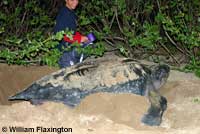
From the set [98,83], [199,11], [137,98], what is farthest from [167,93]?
[199,11]

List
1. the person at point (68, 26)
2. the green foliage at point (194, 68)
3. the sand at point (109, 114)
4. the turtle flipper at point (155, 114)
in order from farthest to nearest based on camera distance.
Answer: the green foliage at point (194, 68) → the person at point (68, 26) → the turtle flipper at point (155, 114) → the sand at point (109, 114)

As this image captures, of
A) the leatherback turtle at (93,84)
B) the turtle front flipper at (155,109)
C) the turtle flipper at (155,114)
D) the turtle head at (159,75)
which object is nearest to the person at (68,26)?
the leatherback turtle at (93,84)

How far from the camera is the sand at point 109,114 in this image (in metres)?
3.21

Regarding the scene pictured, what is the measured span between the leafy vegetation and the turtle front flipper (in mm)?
776

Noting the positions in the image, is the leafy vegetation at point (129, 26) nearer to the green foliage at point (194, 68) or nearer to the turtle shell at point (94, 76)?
the green foliage at point (194, 68)

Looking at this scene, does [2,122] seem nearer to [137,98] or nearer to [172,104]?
[137,98]

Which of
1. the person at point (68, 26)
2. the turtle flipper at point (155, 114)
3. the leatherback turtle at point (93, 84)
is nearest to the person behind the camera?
the turtle flipper at point (155, 114)

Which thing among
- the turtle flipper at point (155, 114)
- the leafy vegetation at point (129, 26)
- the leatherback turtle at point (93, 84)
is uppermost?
the leafy vegetation at point (129, 26)

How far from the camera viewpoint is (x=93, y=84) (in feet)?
12.7

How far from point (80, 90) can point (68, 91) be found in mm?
128

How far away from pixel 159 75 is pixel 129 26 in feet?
4.97

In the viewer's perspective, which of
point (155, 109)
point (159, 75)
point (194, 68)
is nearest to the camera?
point (155, 109)

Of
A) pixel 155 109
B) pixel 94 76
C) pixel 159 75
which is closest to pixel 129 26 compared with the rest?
pixel 159 75

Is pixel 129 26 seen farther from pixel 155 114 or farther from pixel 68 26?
pixel 155 114
